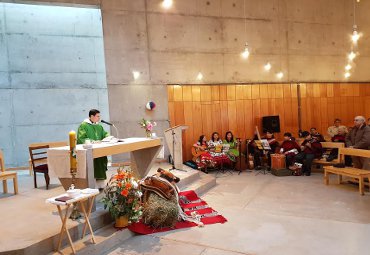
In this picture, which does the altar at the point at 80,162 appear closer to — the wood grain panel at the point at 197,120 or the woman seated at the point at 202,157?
the woman seated at the point at 202,157

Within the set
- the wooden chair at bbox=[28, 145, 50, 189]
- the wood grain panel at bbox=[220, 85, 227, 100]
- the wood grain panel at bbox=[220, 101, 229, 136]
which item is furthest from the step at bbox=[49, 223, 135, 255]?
the wood grain panel at bbox=[220, 85, 227, 100]

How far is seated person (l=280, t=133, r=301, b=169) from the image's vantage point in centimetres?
820

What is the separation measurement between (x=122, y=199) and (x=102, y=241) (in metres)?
0.62

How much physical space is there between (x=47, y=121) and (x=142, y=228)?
5.32 meters

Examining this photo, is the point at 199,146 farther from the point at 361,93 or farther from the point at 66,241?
the point at 361,93

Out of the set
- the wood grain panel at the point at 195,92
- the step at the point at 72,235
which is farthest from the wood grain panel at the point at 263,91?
the step at the point at 72,235

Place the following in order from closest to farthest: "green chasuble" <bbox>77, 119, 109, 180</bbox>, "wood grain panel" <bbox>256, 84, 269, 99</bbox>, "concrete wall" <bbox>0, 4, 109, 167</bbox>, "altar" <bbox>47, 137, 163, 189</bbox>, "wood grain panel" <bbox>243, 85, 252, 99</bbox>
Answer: "altar" <bbox>47, 137, 163, 189</bbox>
"green chasuble" <bbox>77, 119, 109, 180</bbox>
"concrete wall" <bbox>0, 4, 109, 167</bbox>
"wood grain panel" <bbox>243, 85, 252, 99</bbox>
"wood grain panel" <bbox>256, 84, 269, 99</bbox>

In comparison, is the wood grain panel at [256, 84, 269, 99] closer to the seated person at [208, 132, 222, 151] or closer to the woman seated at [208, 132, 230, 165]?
the seated person at [208, 132, 222, 151]

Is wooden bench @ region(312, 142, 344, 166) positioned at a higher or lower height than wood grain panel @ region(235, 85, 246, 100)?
lower

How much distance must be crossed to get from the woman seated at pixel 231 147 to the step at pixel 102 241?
453cm

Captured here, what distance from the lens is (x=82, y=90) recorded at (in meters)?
8.75

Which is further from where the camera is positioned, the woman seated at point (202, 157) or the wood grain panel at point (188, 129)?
the wood grain panel at point (188, 129)

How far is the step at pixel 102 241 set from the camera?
3650 millimetres

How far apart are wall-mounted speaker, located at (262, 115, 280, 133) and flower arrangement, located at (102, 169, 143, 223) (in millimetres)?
6009
